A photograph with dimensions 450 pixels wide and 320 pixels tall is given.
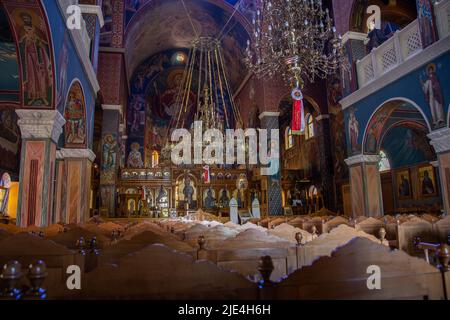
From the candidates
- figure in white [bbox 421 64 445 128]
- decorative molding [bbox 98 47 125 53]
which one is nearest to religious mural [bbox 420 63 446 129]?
figure in white [bbox 421 64 445 128]

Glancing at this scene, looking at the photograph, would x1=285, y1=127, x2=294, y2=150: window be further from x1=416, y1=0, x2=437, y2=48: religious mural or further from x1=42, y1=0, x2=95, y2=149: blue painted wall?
x1=42, y1=0, x2=95, y2=149: blue painted wall

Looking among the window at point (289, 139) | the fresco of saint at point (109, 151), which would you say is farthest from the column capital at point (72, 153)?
the window at point (289, 139)

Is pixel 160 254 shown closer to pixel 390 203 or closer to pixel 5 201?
pixel 390 203

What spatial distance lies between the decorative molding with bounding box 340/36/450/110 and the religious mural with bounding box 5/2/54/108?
8.82m

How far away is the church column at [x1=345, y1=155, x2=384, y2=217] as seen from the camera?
10680 mm

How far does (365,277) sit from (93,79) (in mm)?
10803

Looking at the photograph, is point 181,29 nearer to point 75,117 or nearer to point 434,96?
point 75,117

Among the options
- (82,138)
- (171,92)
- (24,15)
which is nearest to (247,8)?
(171,92)

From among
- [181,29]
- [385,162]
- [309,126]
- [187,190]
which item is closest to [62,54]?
[187,190]

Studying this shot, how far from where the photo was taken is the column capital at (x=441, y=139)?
764cm

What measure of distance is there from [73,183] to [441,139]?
10.7m

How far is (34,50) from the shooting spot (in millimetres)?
6305

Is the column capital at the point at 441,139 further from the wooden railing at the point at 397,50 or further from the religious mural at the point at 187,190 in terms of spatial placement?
the religious mural at the point at 187,190

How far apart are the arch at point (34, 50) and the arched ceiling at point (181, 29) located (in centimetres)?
1088
